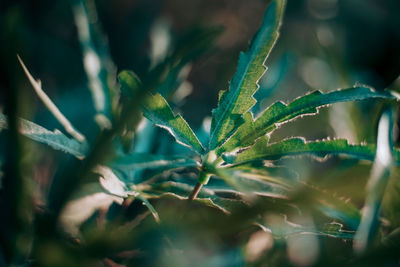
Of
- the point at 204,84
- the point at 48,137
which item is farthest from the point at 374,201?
the point at 204,84

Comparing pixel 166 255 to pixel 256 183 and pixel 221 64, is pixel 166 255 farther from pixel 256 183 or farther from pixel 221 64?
pixel 221 64

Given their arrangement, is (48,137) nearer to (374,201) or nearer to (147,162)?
(147,162)

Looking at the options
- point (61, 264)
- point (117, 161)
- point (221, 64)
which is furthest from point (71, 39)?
point (61, 264)

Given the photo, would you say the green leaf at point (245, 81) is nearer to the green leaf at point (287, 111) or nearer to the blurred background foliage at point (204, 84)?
the green leaf at point (287, 111)

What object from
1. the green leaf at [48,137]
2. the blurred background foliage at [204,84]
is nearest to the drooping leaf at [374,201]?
the blurred background foliage at [204,84]

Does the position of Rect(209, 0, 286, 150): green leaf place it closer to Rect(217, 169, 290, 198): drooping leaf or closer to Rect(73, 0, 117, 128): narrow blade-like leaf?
Rect(217, 169, 290, 198): drooping leaf

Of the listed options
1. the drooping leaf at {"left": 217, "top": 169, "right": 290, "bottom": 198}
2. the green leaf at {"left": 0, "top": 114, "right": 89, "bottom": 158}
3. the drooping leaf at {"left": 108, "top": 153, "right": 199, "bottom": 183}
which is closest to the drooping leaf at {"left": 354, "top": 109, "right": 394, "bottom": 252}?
the drooping leaf at {"left": 217, "top": 169, "right": 290, "bottom": 198}
